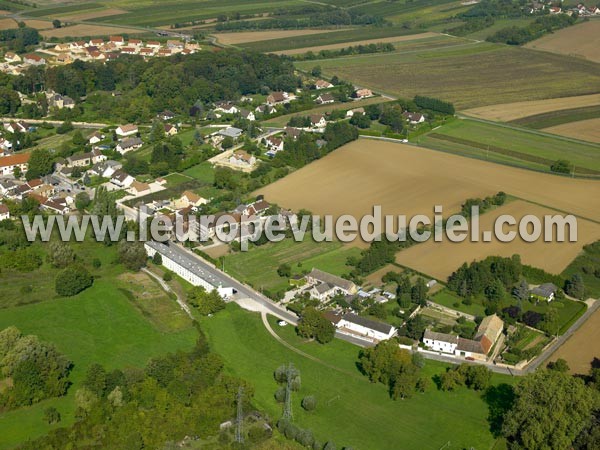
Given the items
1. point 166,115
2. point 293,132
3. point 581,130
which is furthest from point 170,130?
point 581,130

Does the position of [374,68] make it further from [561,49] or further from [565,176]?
[565,176]

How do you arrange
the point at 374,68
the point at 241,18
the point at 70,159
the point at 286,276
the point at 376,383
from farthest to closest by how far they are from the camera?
the point at 241,18
the point at 374,68
the point at 70,159
the point at 286,276
the point at 376,383

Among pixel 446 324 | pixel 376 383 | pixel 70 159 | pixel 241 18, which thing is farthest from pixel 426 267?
pixel 241 18

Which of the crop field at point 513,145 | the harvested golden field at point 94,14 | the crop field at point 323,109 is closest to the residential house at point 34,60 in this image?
the harvested golden field at point 94,14

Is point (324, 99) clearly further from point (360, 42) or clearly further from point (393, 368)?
point (393, 368)

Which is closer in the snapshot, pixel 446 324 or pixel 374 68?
pixel 446 324

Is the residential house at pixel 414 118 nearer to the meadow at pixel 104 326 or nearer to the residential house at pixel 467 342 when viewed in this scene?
the meadow at pixel 104 326
